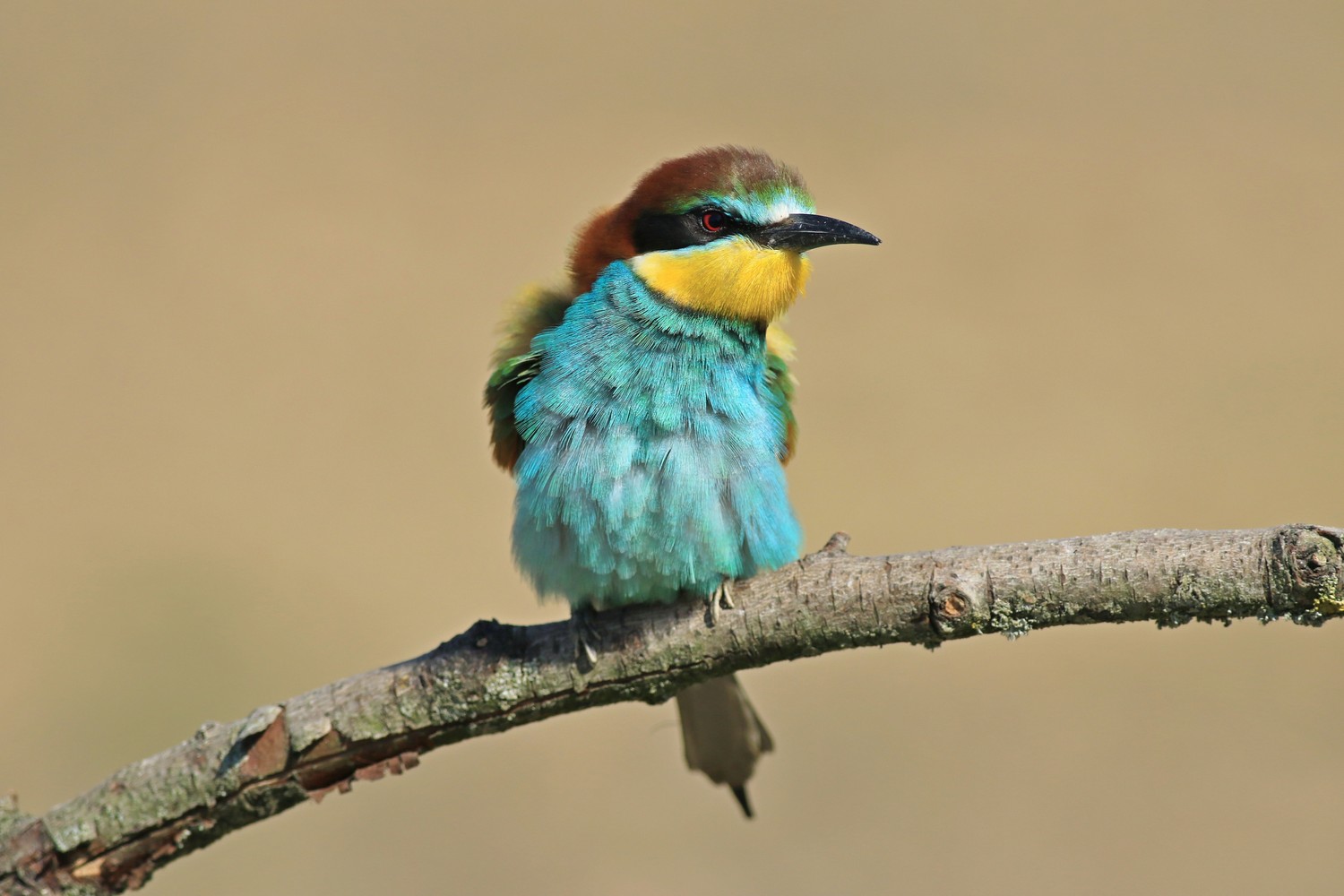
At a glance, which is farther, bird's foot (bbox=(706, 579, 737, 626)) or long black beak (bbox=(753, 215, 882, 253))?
long black beak (bbox=(753, 215, 882, 253))

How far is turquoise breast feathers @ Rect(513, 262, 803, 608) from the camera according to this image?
81.2 inches

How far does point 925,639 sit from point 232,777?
108 cm

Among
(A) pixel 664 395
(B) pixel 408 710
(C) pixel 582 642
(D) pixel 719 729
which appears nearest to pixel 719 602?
(C) pixel 582 642

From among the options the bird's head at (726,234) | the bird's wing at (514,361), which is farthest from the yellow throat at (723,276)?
the bird's wing at (514,361)

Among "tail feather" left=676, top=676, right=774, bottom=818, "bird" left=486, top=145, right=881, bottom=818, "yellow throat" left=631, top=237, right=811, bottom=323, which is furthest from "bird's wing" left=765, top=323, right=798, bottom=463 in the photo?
"tail feather" left=676, top=676, right=774, bottom=818

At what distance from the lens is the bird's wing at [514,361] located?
225 centimetres

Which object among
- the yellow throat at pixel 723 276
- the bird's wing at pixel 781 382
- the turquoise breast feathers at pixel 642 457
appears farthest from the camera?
the bird's wing at pixel 781 382

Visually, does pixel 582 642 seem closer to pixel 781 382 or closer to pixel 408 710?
pixel 408 710

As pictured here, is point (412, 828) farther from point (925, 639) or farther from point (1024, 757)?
point (925, 639)

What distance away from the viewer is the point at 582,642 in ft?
6.42

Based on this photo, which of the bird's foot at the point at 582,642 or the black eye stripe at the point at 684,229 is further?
the black eye stripe at the point at 684,229

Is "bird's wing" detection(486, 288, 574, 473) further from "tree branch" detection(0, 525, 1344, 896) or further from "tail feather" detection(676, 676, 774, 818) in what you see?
"tail feather" detection(676, 676, 774, 818)

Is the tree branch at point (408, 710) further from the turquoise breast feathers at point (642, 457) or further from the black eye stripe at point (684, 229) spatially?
the black eye stripe at point (684, 229)

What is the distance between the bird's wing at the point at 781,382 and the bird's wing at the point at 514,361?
16.0 inches
